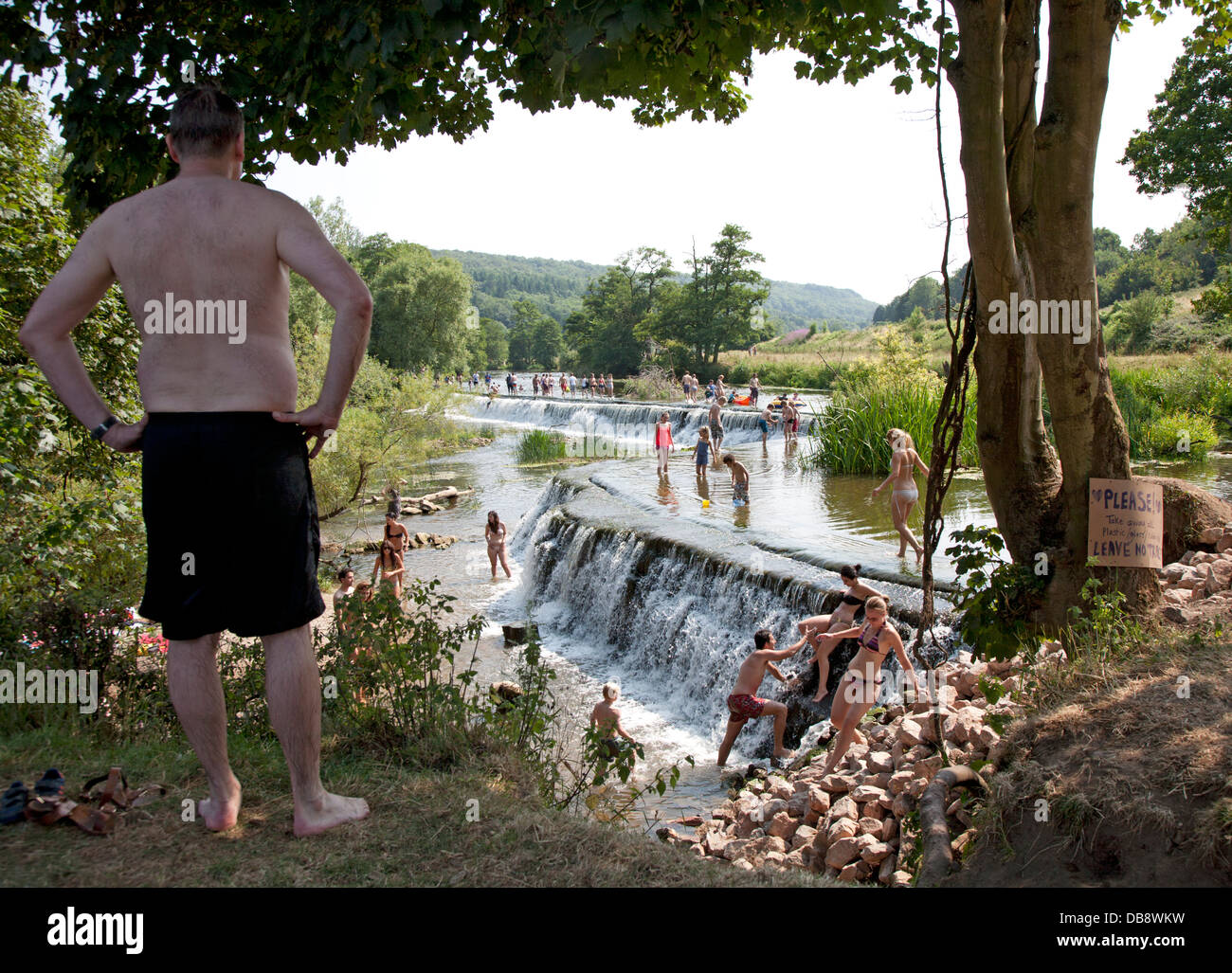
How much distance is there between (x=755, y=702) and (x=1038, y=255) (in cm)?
458

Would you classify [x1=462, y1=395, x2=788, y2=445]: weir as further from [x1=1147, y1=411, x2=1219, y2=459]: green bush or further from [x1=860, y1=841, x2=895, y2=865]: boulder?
[x1=860, y1=841, x2=895, y2=865]: boulder

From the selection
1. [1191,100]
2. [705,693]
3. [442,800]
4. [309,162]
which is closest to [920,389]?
[705,693]

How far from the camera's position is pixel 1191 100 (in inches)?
1045

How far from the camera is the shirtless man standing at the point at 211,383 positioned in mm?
2432

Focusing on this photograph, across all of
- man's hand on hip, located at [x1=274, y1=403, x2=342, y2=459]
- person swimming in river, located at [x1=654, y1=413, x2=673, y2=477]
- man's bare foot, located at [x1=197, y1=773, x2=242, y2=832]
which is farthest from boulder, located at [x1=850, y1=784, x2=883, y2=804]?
person swimming in river, located at [x1=654, y1=413, x2=673, y2=477]

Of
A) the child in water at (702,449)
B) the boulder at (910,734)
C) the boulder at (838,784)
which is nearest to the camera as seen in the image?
the boulder at (910,734)

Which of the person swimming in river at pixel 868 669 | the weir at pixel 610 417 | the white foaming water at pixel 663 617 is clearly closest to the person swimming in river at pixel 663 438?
the white foaming water at pixel 663 617

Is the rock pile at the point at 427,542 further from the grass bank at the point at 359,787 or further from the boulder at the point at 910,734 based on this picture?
the boulder at the point at 910,734

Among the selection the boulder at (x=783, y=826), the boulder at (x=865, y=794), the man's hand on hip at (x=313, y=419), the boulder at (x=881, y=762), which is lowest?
the boulder at (x=783, y=826)

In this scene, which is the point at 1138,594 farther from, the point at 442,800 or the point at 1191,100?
the point at 1191,100

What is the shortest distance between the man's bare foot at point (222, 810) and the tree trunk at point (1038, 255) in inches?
170

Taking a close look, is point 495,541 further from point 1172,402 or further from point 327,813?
point 1172,402

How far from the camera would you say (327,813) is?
274 cm
